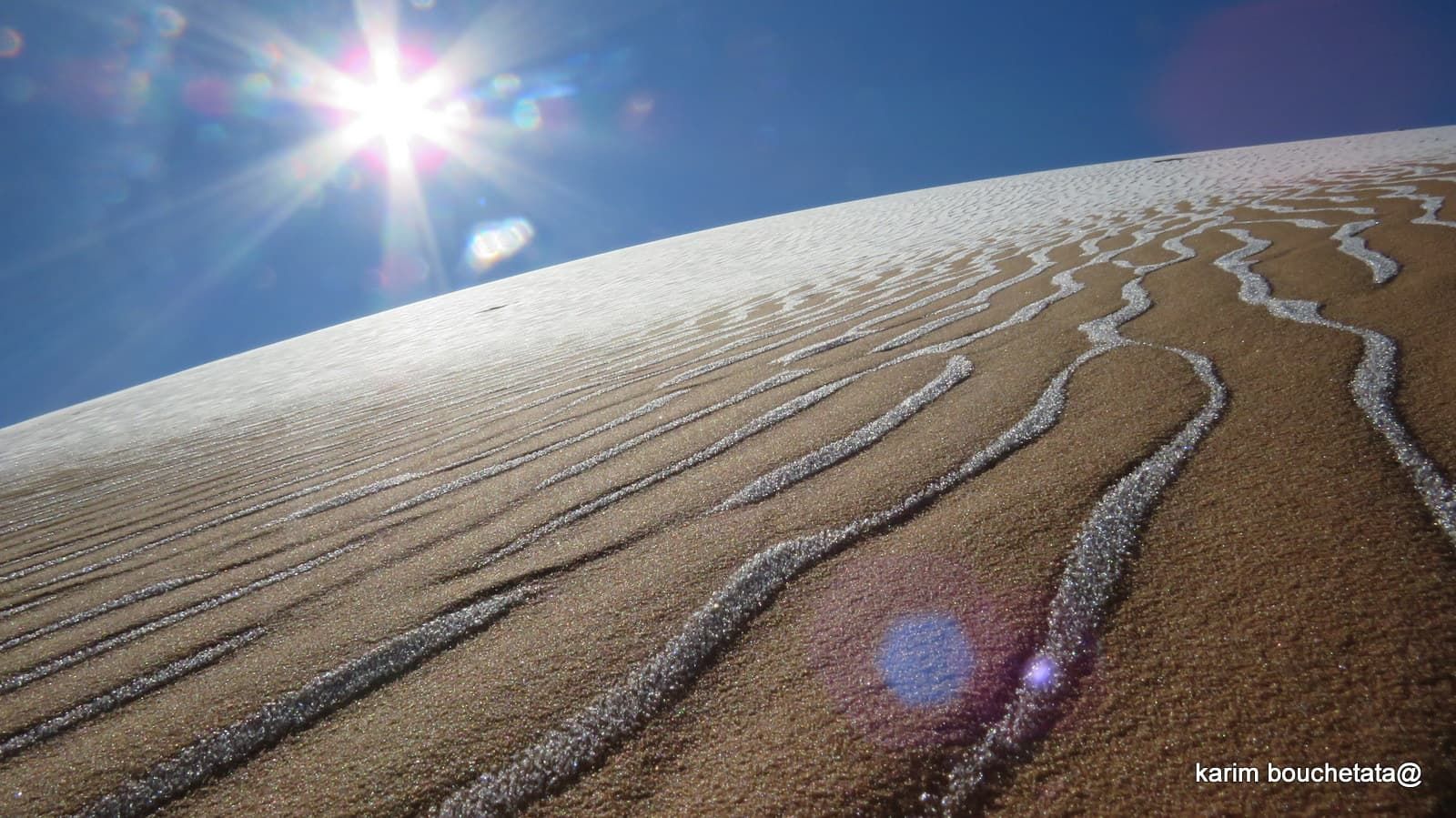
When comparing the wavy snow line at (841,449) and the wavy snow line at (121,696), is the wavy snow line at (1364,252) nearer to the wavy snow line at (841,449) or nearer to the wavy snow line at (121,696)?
the wavy snow line at (841,449)

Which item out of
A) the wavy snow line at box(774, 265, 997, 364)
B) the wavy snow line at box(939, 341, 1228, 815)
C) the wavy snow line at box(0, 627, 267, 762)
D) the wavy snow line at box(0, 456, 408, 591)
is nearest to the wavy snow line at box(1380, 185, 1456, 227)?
the wavy snow line at box(774, 265, 997, 364)

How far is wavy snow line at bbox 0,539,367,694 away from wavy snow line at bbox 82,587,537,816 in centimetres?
59

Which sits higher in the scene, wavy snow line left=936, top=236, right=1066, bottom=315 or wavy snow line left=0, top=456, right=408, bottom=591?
wavy snow line left=0, top=456, right=408, bottom=591

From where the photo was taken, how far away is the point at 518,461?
76.4 inches

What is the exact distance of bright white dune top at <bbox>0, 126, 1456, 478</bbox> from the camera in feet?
16.9

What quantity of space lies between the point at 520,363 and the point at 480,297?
26.8 feet

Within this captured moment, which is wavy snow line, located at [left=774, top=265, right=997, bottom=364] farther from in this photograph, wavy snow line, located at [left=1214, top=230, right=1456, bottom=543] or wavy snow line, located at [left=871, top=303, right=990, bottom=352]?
wavy snow line, located at [left=1214, top=230, right=1456, bottom=543]

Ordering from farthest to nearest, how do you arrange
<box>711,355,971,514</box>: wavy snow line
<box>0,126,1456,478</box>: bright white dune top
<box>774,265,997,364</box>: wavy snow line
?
<box>0,126,1456,478</box>: bright white dune top → <box>774,265,997,364</box>: wavy snow line → <box>711,355,971,514</box>: wavy snow line

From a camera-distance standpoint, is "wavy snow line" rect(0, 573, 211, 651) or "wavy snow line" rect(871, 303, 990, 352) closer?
"wavy snow line" rect(0, 573, 211, 651)

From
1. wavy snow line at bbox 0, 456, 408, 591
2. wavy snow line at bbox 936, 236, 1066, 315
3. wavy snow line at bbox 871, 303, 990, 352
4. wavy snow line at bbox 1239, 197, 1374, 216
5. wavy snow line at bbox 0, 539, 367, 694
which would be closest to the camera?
wavy snow line at bbox 0, 539, 367, 694

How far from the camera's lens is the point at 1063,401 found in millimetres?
1498

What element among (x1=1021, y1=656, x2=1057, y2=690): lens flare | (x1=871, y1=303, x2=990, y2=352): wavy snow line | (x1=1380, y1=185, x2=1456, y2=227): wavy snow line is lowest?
(x1=1380, y1=185, x2=1456, y2=227): wavy snow line

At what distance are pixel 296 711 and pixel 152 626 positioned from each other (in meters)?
0.69

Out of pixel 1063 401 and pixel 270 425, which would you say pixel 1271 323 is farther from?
pixel 270 425
